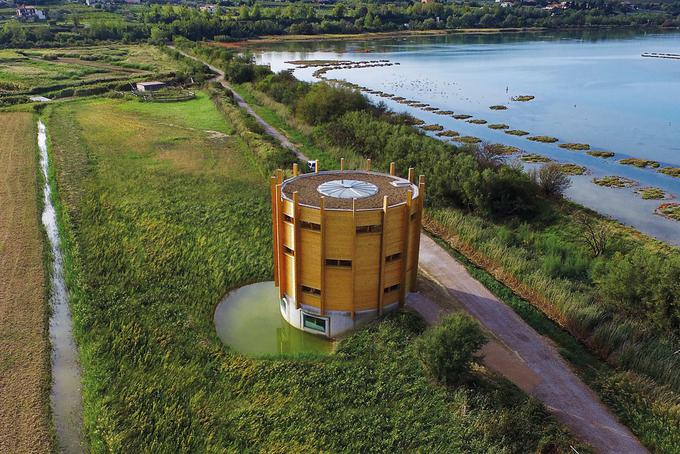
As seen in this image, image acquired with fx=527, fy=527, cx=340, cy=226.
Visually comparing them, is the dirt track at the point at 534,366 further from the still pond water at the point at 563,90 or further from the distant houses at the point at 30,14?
the distant houses at the point at 30,14

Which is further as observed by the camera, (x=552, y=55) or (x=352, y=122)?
(x=552, y=55)

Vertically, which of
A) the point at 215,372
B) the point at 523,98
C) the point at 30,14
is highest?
the point at 30,14

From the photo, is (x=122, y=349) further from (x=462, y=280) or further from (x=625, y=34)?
(x=625, y=34)

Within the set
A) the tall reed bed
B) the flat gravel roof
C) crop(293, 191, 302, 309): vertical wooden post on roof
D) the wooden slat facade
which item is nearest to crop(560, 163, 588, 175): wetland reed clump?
the tall reed bed

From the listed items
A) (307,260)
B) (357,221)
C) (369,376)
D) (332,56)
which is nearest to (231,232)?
(307,260)

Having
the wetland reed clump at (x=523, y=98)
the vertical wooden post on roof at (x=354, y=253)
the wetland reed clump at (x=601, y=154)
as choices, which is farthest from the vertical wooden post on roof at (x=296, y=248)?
the wetland reed clump at (x=523, y=98)

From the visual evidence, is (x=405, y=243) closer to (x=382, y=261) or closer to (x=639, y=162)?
(x=382, y=261)

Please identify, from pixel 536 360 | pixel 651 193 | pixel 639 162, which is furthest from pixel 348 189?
pixel 639 162
